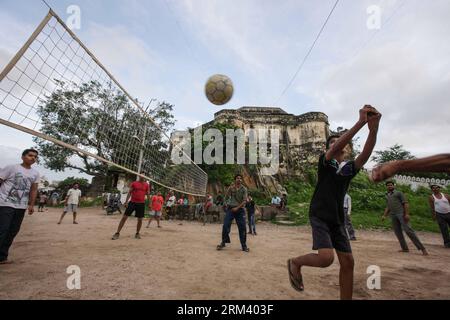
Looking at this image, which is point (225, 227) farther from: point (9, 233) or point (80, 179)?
point (80, 179)

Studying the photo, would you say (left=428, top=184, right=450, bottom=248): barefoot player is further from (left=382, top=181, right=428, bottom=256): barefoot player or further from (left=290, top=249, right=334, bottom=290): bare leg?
(left=290, top=249, right=334, bottom=290): bare leg

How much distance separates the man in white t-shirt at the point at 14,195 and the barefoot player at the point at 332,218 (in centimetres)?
438

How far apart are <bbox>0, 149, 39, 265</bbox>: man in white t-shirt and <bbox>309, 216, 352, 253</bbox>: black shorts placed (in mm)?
4619

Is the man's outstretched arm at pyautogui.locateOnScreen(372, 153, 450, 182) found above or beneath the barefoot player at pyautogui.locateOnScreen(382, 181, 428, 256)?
above

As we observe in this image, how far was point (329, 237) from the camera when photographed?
98.6 inches

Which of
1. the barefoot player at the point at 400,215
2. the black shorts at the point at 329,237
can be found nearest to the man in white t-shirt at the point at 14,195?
the black shorts at the point at 329,237

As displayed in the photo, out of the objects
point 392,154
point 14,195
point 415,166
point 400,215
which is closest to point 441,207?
point 400,215

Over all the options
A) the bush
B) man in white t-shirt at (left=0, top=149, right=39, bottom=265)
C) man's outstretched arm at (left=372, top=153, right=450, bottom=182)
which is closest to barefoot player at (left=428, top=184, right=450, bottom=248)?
the bush

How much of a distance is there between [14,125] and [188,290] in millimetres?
2929

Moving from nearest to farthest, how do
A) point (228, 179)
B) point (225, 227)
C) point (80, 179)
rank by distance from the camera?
point (225, 227) < point (228, 179) < point (80, 179)

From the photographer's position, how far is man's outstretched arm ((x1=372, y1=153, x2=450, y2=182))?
171 centimetres

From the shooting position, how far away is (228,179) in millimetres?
20219

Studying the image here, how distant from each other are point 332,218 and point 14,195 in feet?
15.9
